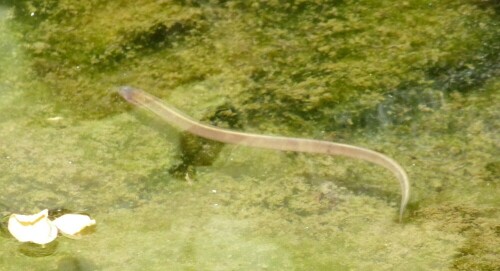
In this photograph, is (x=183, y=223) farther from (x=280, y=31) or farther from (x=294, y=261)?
(x=280, y=31)

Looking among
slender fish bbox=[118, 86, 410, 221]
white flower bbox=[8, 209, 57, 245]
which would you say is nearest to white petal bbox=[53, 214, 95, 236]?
white flower bbox=[8, 209, 57, 245]

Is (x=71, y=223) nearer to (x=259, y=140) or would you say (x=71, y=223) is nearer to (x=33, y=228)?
(x=33, y=228)

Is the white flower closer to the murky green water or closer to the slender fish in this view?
the murky green water

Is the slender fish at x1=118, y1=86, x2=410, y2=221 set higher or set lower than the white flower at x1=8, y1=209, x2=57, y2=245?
higher

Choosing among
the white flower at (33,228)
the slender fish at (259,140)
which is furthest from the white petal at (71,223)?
the slender fish at (259,140)

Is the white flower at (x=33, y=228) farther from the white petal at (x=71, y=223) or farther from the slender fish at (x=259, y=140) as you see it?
the slender fish at (x=259, y=140)

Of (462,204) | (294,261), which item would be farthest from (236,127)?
(462,204)
